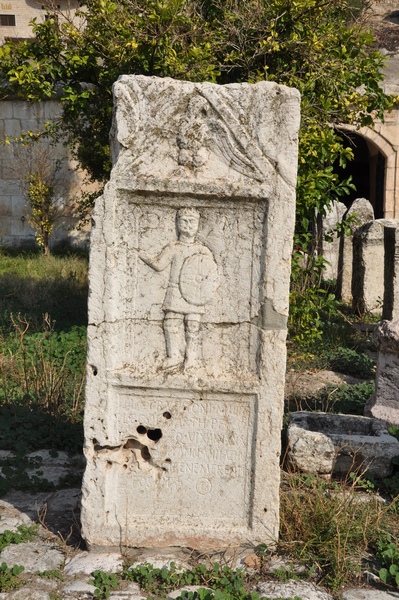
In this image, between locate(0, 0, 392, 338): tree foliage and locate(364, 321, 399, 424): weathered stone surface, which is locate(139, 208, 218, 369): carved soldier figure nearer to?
locate(364, 321, 399, 424): weathered stone surface

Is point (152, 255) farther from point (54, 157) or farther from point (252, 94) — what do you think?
point (54, 157)

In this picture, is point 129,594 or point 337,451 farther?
point 337,451

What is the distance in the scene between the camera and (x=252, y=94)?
3488mm

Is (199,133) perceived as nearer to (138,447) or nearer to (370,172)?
(138,447)

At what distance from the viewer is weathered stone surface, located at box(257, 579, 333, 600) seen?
3.28 m

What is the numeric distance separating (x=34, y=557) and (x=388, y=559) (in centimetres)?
178

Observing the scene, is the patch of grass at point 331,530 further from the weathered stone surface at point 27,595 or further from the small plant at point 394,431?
the weathered stone surface at point 27,595

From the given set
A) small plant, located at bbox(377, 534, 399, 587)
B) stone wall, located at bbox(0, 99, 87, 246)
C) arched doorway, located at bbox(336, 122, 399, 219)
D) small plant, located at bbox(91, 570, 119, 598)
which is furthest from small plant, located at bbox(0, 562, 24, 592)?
arched doorway, located at bbox(336, 122, 399, 219)

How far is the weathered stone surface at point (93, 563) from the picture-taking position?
3.47 meters

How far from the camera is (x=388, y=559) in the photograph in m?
3.48

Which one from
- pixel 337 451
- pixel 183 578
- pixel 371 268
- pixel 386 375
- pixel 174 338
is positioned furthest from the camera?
pixel 371 268

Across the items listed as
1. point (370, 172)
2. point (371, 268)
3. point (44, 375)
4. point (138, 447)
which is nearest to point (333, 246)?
point (371, 268)

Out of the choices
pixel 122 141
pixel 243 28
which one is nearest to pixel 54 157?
pixel 243 28

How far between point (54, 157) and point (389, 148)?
6568mm
